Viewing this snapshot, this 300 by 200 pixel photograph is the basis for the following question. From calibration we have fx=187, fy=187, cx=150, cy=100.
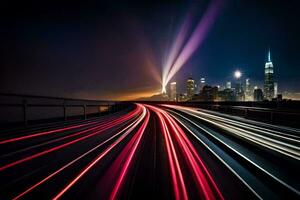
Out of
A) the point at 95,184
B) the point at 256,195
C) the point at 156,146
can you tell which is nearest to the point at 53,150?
the point at 95,184

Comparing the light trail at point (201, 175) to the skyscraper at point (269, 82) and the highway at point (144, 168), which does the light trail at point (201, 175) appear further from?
the skyscraper at point (269, 82)

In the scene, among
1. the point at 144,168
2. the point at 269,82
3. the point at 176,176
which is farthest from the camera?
the point at 269,82

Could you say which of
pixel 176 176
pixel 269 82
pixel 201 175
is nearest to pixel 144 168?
pixel 176 176

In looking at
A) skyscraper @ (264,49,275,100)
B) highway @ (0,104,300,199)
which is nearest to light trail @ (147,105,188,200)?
highway @ (0,104,300,199)

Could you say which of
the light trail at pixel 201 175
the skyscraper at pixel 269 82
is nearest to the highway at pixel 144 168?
the light trail at pixel 201 175

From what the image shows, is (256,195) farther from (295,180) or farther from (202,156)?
(202,156)

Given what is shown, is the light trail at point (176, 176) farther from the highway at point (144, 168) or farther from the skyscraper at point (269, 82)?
the skyscraper at point (269, 82)

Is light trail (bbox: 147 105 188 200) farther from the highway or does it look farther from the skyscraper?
the skyscraper

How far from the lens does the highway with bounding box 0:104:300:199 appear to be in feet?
12.7

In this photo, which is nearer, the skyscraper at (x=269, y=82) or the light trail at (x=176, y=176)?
the light trail at (x=176, y=176)

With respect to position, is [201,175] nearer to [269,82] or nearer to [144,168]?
[144,168]

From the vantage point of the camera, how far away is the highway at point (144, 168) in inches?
152

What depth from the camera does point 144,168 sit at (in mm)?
5176

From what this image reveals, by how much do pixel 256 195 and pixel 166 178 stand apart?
192 cm
